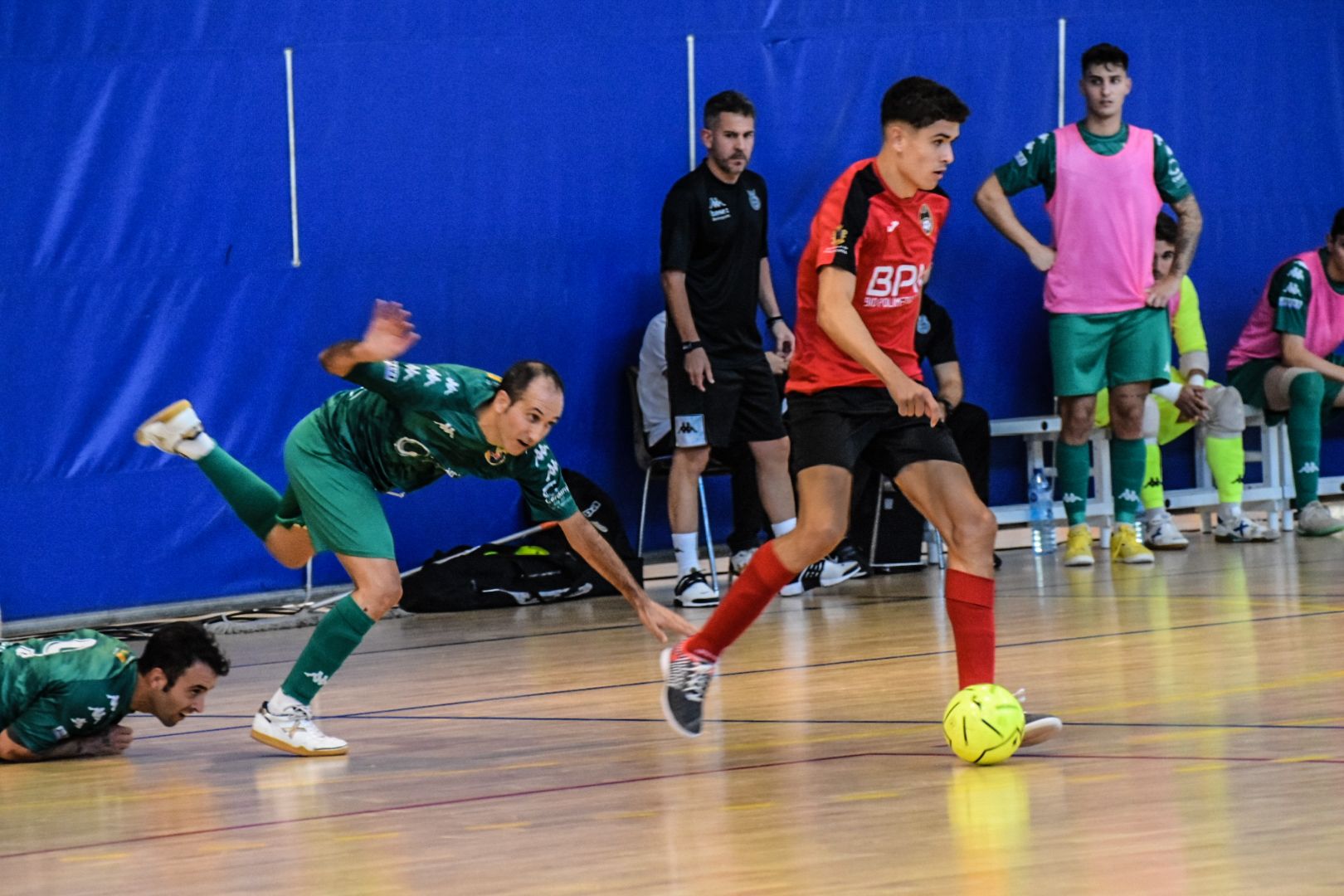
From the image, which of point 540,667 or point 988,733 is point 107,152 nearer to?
point 540,667

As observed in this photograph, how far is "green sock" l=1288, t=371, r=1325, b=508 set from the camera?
34.1 feet

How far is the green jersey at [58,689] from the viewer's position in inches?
197

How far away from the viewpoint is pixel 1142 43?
11.1 m

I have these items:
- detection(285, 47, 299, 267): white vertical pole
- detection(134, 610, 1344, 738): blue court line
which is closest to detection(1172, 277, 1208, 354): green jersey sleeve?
detection(134, 610, 1344, 738): blue court line

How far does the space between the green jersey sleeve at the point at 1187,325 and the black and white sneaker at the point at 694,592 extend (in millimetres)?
3581

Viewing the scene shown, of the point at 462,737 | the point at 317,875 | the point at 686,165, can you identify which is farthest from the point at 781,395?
the point at 317,875

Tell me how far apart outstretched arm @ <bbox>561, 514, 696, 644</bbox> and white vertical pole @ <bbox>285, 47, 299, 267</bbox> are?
4399 millimetres

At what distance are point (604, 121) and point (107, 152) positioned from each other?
96.6 inches

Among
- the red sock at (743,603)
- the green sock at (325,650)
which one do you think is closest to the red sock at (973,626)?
the red sock at (743,603)

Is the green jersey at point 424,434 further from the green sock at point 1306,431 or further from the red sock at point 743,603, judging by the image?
the green sock at point 1306,431

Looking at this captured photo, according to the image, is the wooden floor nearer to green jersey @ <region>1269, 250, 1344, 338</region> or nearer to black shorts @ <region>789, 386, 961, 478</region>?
black shorts @ <region>789, 386, 961, 478</region>

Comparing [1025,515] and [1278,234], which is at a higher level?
[1278,234]

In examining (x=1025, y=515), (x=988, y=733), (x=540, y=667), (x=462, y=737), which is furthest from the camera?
(x=1025, y=515)

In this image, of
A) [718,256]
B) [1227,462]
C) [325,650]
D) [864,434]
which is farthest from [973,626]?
[1227,462]
